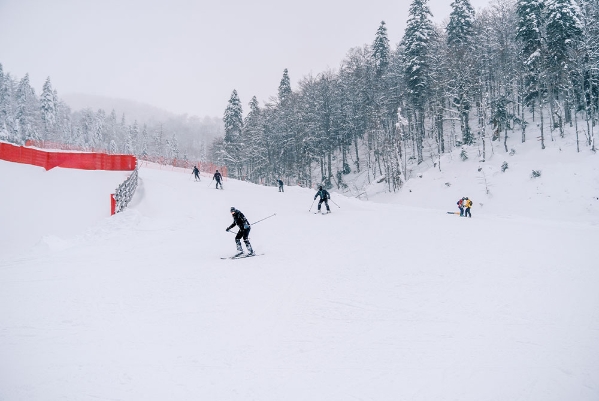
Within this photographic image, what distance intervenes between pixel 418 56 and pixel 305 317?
127 ft

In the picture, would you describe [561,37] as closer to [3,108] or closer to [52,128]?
[3,108]

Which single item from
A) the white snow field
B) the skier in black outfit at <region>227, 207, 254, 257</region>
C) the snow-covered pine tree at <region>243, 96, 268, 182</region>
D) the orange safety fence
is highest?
the snow-covered pine tree at <region>243, 96, 268, 182</region>

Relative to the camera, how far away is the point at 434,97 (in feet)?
123

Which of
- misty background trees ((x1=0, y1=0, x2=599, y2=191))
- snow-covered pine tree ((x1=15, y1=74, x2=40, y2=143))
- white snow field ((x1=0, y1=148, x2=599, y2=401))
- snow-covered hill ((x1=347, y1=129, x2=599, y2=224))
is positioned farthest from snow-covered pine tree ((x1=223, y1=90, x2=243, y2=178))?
white snow field ((x1=0, y1=148, x2=599, y2=401))

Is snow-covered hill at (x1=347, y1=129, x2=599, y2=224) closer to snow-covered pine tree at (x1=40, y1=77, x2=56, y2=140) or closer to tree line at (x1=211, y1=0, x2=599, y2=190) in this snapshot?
tree line at (x1=211, y1=0, x2=599, y2=190)

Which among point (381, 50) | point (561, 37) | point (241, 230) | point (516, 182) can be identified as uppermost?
point (381, 50)

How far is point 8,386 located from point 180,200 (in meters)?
17.6

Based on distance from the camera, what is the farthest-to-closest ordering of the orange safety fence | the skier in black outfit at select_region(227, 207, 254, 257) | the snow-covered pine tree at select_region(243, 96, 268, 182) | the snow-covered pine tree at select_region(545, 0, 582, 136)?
the snow-covered pine tree at select_region(243, 96, 268, 182) < the snow-covered pine tree at select_region(545, 0, 582, 136) < the orange safety fence < the skier in black outfit at select_region(227, 207, 254, 257)

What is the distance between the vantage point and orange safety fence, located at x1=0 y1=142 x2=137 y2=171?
21750mm

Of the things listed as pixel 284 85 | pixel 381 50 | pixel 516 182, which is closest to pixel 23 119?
pixel 284 85

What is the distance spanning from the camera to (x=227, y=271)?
8750 mm

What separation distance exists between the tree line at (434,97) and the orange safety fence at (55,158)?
25.0m

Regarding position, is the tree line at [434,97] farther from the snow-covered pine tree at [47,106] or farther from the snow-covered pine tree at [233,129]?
the snow-covered pine tree at [47,106]

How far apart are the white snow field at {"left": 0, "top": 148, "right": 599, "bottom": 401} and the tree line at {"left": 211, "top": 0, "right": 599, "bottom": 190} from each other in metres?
24.4
